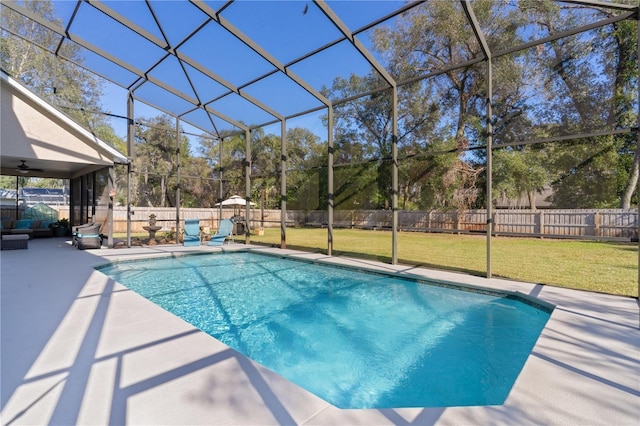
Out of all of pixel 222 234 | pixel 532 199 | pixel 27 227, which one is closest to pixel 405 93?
pixel 532 199

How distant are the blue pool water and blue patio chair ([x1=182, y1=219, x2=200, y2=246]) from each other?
359 centimetres

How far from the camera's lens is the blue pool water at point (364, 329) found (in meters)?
2.89

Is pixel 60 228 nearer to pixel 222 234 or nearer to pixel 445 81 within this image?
pixel 222 234

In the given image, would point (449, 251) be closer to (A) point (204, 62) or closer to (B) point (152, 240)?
(A) point (204, 62)

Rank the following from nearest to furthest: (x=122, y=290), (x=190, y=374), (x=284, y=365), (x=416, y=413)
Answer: (x=416, y=413), (x=190, y=374), (x=284, y=365), (x=122, y=290)

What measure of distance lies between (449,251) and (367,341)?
785 cm

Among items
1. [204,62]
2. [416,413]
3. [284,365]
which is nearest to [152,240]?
[204,62]

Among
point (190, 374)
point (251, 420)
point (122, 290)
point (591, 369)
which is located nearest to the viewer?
point (251, 420)

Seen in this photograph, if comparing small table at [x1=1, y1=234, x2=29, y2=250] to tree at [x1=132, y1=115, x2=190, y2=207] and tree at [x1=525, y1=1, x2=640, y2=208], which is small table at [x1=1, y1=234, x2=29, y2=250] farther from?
tree at [x1=525, y1=1, x2=640, y2=208]

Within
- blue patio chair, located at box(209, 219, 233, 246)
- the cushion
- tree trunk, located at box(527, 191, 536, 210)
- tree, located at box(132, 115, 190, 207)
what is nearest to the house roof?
the cushion

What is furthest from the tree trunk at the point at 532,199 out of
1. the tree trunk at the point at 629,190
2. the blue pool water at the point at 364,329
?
the blue pool water at the point at 364,329

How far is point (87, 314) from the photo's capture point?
369 cm

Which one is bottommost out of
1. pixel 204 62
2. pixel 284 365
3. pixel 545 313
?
pixel 284 365

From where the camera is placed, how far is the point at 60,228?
42.9 ft
